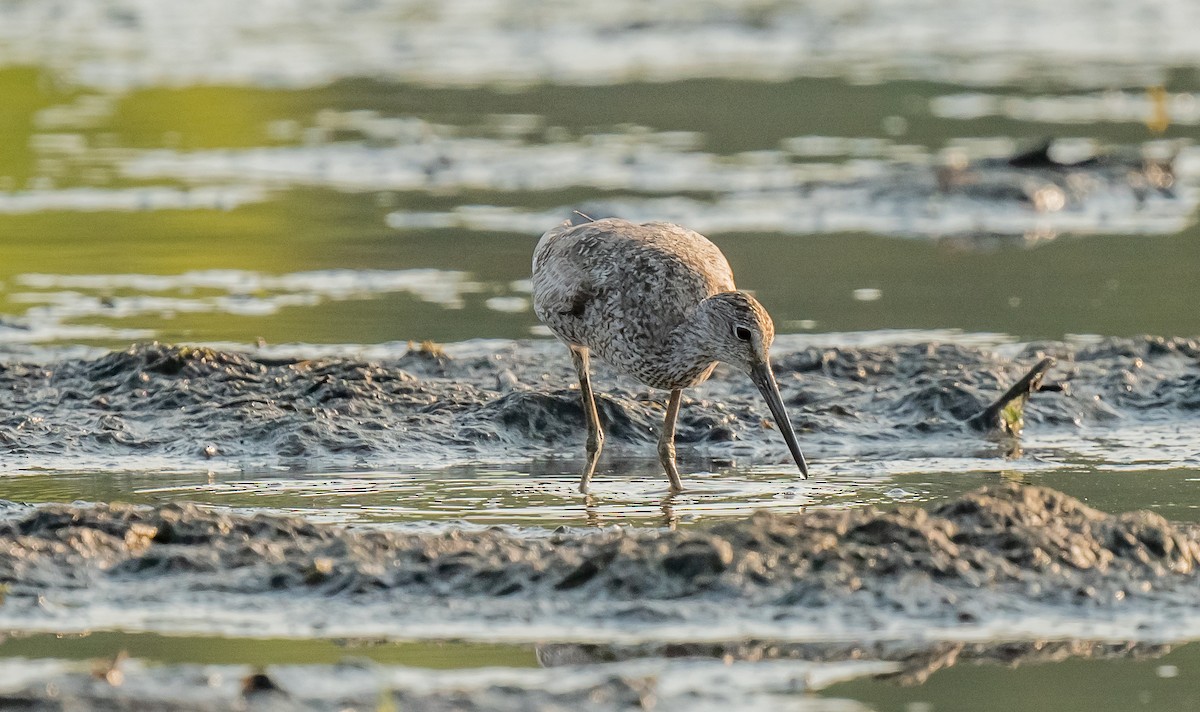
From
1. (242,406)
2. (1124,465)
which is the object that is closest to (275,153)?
(242,406)

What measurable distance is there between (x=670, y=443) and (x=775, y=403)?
2.22 ft

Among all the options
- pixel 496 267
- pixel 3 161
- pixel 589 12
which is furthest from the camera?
pixel 589 12

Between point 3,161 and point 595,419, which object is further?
point 3,161

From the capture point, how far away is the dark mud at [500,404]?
8.46 metres

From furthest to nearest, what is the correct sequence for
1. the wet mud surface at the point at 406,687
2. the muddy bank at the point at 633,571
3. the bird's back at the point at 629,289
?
the bird's back at the point at 629,289
the muddy bank at the point at 633,571
the wet mud surface at the point at 406,687

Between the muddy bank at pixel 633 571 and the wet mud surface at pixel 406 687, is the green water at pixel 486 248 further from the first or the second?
the wet mud surface at pixel 406 687

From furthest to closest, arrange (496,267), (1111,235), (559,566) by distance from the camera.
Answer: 1. (1111,235)
2. (496,267)
3. (559,566)

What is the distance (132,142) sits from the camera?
17984 millimetres

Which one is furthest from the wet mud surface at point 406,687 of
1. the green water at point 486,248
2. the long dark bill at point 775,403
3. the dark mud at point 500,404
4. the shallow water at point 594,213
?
the green water at point 486,248

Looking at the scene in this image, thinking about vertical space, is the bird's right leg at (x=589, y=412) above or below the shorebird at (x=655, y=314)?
below

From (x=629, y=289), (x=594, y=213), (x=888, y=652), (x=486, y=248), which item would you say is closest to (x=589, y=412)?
(x=629, y=289)

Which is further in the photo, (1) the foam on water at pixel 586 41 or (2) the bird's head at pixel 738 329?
(1) the foam on water at pixel 586 41

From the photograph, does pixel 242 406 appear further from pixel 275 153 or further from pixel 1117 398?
pixel 275 153

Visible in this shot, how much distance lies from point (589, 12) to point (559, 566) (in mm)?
21423
